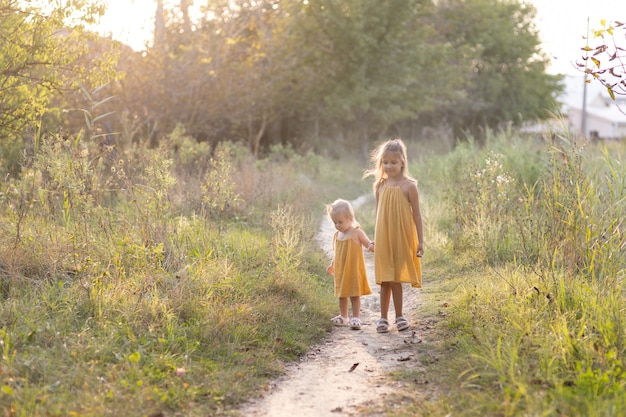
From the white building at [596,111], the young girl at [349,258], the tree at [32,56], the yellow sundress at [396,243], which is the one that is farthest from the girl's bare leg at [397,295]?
the white building at [596,111]

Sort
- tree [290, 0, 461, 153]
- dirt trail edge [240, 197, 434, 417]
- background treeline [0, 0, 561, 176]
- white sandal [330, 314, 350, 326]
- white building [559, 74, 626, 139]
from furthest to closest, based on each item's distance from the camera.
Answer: white building [559, 74, 626, 139]
tree [290, 0, 461, 153]
background treeline [0, 0, 561, 176]
white sandal [330, 314, 350, 326]
dirt trail edge [240, 197, 434, 417]

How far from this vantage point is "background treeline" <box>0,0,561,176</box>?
734 inches

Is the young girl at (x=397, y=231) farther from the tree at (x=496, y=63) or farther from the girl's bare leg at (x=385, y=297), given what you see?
the tree at (x=496, y=63)

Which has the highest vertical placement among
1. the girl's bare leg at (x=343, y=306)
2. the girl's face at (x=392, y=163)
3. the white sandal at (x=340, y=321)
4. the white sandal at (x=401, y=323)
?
the girl's face at (x=392, y=163)

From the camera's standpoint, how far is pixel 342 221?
258 inches

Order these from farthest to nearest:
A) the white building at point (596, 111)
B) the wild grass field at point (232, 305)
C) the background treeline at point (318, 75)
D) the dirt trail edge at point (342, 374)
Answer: the white building at point (596, 111) < the background treeline at point (318, 75) < the dirt trail edge at point (342, 374) < the wild grass field at point (232, 305)

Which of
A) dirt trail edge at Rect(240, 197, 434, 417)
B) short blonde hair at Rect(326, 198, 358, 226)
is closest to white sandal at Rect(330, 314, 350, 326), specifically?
dirt trail edge at Rect(240, 197, 434, 417)

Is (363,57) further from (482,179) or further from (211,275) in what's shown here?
(211,275)

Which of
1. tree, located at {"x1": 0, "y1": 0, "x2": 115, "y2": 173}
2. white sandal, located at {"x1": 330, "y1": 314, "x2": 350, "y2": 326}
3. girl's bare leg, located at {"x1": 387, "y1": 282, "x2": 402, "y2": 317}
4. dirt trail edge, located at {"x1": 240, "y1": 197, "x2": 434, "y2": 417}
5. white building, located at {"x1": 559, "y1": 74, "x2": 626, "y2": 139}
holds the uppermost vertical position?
white building, located at {"x1": 559, "y1": 74, "x2": 626, "y2": 139}

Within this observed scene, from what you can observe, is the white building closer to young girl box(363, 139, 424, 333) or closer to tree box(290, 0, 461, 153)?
tree box(290, 0, 461, 153)

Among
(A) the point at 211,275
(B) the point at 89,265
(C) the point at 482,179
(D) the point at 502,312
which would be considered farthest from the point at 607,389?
(C) the point at 482,179

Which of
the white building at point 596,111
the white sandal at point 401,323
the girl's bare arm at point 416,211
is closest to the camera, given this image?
the girl's bare arm at point 416,211

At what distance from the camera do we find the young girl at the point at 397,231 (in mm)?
6242

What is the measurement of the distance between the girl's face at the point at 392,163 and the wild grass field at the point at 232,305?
4.23 feet
